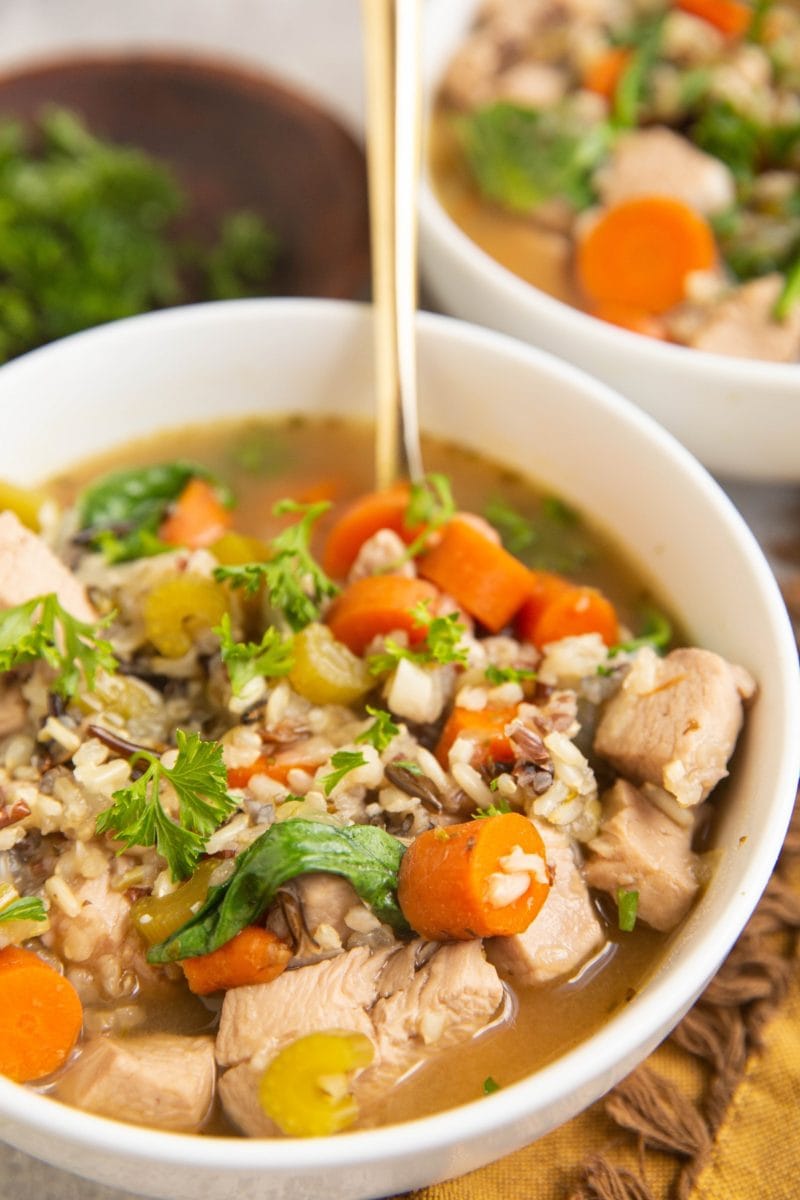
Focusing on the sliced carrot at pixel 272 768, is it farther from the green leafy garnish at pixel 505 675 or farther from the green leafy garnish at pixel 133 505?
the green leafy garnish at pixel 133 505

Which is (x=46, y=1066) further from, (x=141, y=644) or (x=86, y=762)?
(x=141, y=644)

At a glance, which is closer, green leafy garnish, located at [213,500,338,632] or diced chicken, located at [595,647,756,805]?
diced chicken, located at [595,647,756,805]

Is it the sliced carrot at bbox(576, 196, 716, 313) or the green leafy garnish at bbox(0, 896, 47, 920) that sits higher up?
the sliced carrot at bbox(576, 196, 716, 313)

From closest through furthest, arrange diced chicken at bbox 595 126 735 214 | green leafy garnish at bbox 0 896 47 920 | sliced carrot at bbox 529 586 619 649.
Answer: green leafy garnish at bbox 0 896 47 920
sliced carrot at bbox 529 586 619 649
diced chicken at bbox 595 126 735 214

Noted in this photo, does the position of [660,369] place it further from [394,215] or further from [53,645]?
[53,645]

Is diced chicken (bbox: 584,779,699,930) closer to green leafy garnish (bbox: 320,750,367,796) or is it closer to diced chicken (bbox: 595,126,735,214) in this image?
green leafy garnish (bbox: 320,750,367,796)

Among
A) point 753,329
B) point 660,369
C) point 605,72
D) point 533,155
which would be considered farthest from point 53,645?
point 605,72

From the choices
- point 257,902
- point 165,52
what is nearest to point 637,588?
point 257,902

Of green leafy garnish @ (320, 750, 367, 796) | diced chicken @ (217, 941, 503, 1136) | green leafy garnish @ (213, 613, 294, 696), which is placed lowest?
diced chicken @ (217, 941, 503, 1136)

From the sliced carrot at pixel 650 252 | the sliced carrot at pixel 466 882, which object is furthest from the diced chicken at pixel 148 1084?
the sliced carrot at pixel 650 252

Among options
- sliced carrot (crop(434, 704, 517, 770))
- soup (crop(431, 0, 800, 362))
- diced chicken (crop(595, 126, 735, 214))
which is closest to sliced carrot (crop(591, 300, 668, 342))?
soup (crop(431, 0, 800, 362))
